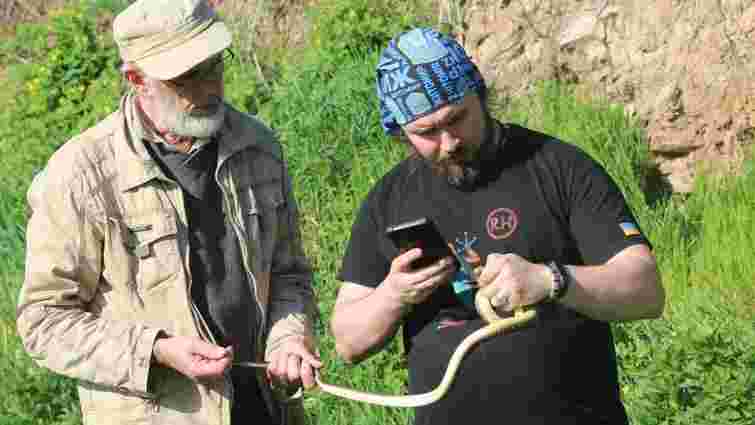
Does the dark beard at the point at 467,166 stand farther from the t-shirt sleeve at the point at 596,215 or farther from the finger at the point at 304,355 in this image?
the finger at the point at 304,355

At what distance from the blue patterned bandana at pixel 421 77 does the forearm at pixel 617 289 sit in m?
0.54

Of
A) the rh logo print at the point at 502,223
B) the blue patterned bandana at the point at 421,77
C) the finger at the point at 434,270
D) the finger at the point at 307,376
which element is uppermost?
the blue patterned bandana at the point at 421,77

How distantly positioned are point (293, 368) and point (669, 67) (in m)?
3.52

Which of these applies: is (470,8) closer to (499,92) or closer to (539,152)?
(499,92)

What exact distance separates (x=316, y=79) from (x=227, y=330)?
14.1 feet

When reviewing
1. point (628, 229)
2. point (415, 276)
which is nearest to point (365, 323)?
point (415, 276)

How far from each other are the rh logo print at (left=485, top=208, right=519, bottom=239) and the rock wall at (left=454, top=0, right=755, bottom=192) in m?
3.32

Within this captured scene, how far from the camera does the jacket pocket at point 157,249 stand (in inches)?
158

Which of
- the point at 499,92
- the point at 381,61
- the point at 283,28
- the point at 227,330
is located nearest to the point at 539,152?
the point at 381,61

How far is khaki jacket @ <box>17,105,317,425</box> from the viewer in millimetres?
3961

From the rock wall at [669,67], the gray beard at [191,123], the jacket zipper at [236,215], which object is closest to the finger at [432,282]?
the jacket zipper at [236,215]

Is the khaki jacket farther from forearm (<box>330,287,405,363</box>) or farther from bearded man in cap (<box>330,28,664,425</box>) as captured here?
bearded man in cap (<box>330,28,664,425</box>)

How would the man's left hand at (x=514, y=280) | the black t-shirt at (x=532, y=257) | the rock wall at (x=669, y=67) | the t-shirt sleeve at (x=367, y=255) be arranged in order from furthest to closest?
the rock wall at (x=669, y=67) → the t-shirt sleeve at (x=367, y=255) → the black t-shirt at (x=532, y=257) → the man's left hand at (x=514, y=280)

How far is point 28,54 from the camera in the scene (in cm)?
1110
